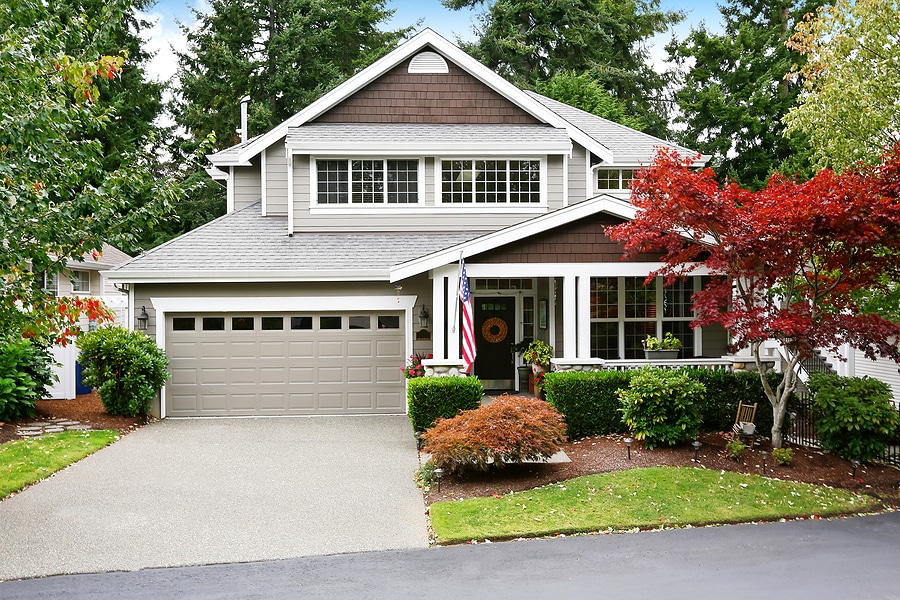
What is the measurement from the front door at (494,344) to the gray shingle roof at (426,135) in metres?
3.46

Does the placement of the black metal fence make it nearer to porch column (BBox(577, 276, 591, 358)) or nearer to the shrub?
porch column (BBox(577, 276, 591, 358))

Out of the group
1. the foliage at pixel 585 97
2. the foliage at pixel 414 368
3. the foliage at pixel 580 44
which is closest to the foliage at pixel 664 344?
the foliage at pixel 414 368

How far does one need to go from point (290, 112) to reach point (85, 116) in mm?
23305

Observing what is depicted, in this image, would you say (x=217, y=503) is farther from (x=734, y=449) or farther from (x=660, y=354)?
(x=660, y=354)

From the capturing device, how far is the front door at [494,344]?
1502 cm

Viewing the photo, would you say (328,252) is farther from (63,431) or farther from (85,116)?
(85,116)

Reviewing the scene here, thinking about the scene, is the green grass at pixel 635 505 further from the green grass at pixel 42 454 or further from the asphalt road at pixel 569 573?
the green grass at pixel 42 454

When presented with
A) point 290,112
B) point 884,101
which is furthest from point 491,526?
point 290,112

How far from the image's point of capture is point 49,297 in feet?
24.4

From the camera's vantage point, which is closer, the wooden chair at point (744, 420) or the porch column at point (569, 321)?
the wooden chair at point (744, 420)

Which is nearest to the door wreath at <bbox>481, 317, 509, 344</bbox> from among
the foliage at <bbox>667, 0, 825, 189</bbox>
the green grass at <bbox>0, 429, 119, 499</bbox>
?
the green grass at <bbox>0, 429, 119, 499</bbox>

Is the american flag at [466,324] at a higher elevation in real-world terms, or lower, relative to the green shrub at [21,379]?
higher

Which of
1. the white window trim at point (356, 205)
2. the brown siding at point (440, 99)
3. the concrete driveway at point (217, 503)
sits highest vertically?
the brown siding at point (440, 99)

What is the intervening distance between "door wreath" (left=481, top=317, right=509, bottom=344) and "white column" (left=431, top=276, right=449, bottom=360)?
2698mm
